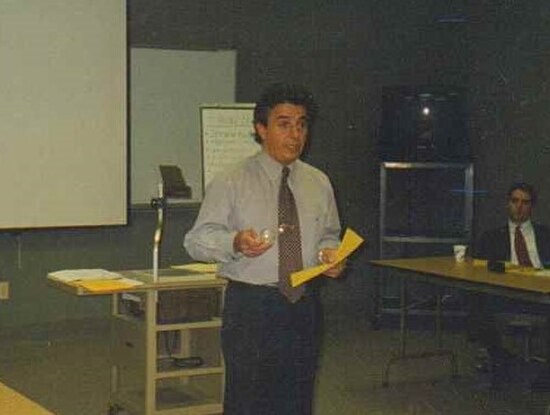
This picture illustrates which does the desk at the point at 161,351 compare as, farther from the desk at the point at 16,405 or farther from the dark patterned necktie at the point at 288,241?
the desk at the point at 16,405

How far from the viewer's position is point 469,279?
5305 mm

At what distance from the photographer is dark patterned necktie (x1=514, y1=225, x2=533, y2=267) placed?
247 inches

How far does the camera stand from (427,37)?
8.73 metres

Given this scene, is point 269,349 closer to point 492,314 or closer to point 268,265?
point 268,265

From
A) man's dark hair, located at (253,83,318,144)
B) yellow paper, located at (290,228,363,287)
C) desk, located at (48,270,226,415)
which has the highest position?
man's dark hair, located at (253,83,318,144)

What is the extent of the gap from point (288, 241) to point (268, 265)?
0.36 feet

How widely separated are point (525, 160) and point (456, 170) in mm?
660

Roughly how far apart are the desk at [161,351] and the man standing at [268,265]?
4.54 ft

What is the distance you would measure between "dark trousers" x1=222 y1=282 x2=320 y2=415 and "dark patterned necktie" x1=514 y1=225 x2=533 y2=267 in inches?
132

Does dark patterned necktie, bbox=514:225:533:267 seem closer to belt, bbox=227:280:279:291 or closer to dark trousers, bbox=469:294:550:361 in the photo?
dark trousers, bbox=469:294:550:361

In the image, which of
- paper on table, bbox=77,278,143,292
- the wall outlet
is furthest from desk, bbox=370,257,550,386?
the wall outlet

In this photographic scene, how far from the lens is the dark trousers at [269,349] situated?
3164 millimetres

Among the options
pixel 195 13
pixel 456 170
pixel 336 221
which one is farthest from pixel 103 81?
pixel 336 221

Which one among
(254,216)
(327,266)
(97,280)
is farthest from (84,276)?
(327,266)
